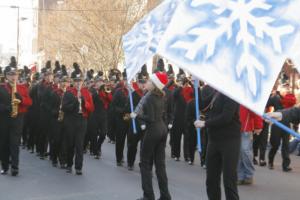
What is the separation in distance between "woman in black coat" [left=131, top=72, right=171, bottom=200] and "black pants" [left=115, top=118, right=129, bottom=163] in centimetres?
438

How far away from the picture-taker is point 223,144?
685 cm

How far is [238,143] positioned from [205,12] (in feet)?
7.27

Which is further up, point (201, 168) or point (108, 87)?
point (108, 87)

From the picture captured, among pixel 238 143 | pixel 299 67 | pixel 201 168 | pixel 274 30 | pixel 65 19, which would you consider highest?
pixel 65 19

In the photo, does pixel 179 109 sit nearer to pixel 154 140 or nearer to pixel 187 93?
pixel 187 93

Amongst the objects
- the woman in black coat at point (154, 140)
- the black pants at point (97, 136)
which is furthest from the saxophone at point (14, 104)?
the black pants at point (97, 136)

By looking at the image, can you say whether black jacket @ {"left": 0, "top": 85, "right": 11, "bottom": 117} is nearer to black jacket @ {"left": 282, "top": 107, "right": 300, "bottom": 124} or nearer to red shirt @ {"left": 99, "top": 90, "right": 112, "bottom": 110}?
red shirt @ {"left": 99, "top": 90, "right": 112, "bottom": 110}

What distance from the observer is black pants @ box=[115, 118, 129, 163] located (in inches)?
530

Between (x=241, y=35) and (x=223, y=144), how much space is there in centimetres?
208

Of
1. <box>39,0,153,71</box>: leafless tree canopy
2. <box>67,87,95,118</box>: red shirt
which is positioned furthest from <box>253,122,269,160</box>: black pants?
<box>39,0,153,71</box>: leafless tree canopy

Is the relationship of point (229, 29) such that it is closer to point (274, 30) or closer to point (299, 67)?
point (274, 30)

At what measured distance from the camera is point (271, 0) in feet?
16.6

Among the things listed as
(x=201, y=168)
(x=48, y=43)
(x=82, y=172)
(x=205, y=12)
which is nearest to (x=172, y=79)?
(x=201, y=168)

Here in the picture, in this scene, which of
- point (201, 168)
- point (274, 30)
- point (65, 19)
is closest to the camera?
point (274, 30)
